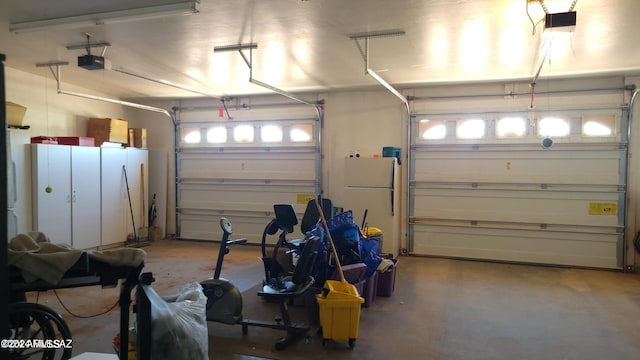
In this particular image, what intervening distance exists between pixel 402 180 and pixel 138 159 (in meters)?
4.71

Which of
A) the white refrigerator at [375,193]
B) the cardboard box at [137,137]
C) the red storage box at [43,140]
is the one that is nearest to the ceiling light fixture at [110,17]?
the red storage box at [43,140]

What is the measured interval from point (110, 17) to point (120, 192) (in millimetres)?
4346

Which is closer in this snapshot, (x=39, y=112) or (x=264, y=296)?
(x=264, y=296)

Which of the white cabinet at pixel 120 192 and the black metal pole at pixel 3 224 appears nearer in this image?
the black metal pole at pixel 3 224

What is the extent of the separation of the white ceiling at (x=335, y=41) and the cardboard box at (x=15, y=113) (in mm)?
573

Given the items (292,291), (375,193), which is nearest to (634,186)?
(375,193)

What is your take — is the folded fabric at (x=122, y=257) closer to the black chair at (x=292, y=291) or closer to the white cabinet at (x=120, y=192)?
the black chair at (x=292, y=291)

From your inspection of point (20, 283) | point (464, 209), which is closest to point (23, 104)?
point (20, 283)

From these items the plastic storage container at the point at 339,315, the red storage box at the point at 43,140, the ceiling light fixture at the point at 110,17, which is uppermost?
the ceiling light fixture at the point at 110,17

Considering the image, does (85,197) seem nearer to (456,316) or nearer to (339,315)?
(339,315)

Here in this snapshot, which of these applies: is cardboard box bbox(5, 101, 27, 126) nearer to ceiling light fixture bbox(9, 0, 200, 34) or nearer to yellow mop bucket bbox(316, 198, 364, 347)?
ceiling light fixture bbox(9, 0, 200, 34)

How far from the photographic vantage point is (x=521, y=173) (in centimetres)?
618

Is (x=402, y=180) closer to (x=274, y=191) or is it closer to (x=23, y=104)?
(x=274, y=191)

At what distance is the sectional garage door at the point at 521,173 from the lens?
5867 mm
